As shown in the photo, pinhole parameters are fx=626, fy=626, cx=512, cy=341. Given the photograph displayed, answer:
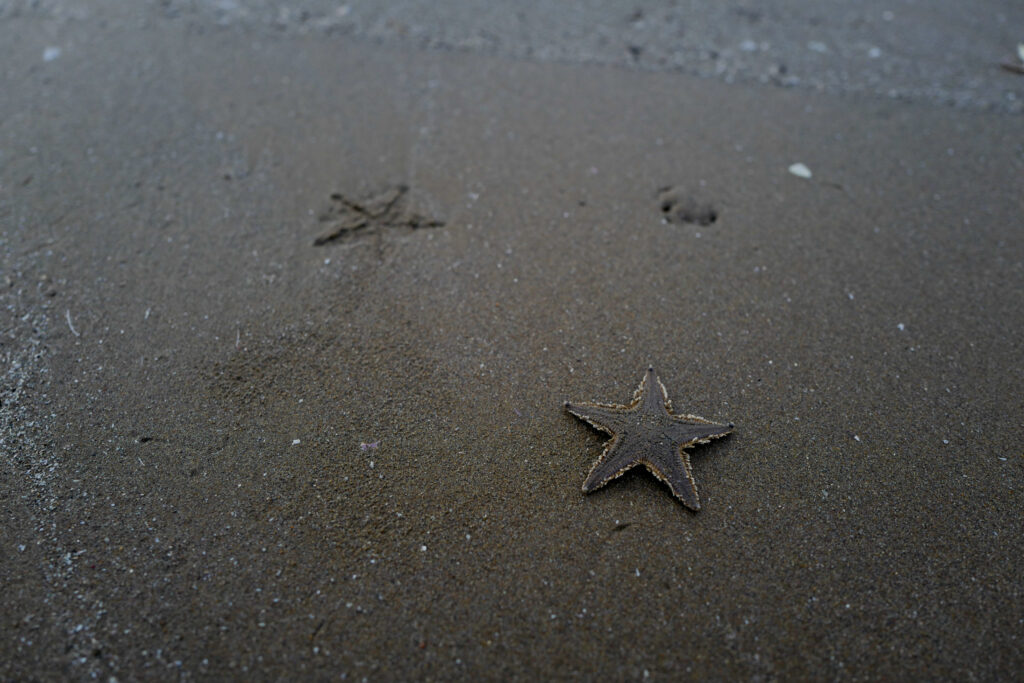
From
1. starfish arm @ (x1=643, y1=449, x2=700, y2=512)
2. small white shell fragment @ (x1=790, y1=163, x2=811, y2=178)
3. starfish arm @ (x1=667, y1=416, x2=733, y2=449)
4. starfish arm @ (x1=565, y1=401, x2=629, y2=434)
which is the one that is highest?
small white shell fragment @ (x1=790, y1=163, x2=811, y2=178)

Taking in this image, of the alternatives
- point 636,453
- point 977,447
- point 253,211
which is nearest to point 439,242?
point 253,211

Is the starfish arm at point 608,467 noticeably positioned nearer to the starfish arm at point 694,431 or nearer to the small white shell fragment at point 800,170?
the starfish arm at point 694,431

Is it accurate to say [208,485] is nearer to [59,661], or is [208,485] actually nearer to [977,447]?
[59,661]

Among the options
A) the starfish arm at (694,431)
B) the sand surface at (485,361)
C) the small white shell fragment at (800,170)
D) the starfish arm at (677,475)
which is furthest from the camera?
the small white shell fragment at (800,170)

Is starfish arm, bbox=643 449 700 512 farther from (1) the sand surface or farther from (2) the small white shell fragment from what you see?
(2) the small white shell fragment

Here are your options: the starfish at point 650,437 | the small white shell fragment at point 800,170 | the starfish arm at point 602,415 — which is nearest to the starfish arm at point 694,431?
the starfish at point 650,437

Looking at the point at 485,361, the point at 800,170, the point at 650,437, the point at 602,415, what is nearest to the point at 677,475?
the point at 650,437

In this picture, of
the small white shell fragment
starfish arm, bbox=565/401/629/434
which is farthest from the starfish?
the small white shell fragment
